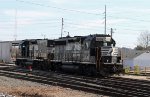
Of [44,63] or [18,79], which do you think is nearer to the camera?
[18,79]

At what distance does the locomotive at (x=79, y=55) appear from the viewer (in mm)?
30375

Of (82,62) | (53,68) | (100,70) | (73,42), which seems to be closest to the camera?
(100,70)

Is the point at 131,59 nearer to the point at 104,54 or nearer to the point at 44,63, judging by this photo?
the point at 44,63

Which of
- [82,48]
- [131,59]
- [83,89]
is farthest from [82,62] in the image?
[131,59]

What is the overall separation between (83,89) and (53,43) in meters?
18.2

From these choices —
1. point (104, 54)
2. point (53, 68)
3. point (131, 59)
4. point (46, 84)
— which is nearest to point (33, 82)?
point (46, 84)

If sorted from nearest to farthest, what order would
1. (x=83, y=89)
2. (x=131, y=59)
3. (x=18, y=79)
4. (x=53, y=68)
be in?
(x=83, y=89) < (x=18, y=79) < (x=53, y=68) < (x=131, y=59)

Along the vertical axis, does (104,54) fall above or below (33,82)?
above

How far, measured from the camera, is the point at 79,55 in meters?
32.8

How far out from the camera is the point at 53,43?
38312 millimetres

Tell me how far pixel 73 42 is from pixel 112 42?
400 centimetres

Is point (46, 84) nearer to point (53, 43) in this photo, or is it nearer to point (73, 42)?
point (73, 42)

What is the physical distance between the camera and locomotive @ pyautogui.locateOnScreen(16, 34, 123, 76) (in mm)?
30375

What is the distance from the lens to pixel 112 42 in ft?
105
